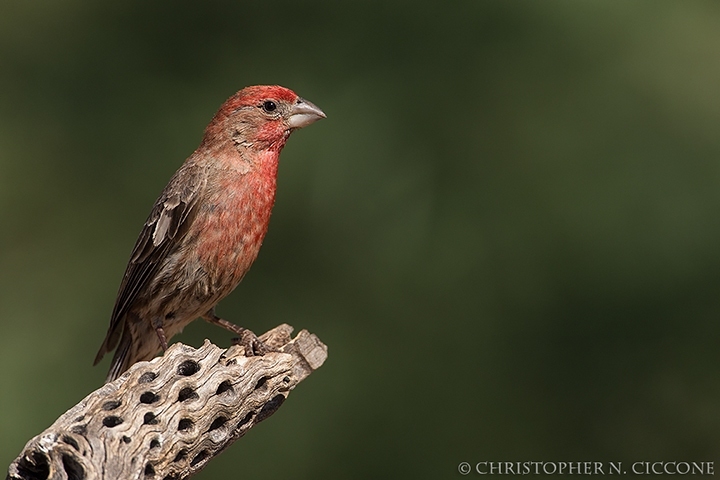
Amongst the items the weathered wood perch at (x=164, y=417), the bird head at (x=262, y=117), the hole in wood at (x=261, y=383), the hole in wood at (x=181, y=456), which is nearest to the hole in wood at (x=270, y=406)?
the weathered wood perch at (x=164, y=417)

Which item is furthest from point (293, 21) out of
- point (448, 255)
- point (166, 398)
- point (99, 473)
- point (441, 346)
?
point (99, 473)

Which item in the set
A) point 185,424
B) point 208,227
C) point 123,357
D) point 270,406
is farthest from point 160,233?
point 185,424

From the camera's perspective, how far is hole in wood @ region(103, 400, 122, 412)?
3734 millimetres

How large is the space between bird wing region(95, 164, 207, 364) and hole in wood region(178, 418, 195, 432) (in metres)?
1.66

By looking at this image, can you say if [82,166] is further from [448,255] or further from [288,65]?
[448,255]

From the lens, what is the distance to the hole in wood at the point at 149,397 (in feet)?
12.6

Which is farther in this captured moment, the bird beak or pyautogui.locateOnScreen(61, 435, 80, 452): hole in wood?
the bird beak

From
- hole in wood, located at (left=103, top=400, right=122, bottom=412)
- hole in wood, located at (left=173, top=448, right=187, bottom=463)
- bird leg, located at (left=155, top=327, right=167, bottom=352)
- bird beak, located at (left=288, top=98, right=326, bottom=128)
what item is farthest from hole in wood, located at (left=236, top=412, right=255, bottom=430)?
bird beak, located at (left=288, top=98, right=326, bottom=128)

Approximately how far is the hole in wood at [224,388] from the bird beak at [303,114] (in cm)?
201

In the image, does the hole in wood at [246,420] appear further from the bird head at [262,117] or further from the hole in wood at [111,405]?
the bird head at [262,117]

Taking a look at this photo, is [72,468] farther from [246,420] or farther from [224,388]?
[246,420]

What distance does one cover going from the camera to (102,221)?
8070 millimetres

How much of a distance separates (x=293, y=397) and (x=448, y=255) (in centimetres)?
166

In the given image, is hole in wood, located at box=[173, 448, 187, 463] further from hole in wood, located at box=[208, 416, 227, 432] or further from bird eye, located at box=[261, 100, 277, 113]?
bird eye, located at box=[261, 100, 277, 113]
